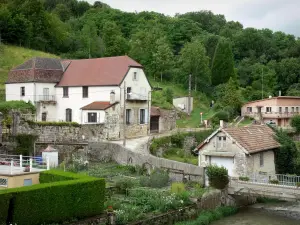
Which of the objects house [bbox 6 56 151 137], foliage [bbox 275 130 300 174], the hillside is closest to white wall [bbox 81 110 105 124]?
house [bbox 6 56 151 137]

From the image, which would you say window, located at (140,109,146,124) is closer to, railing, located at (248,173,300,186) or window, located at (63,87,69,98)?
window, located at (63,87,69,98)

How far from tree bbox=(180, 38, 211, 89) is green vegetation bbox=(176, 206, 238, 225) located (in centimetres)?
4180

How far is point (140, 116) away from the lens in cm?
4841

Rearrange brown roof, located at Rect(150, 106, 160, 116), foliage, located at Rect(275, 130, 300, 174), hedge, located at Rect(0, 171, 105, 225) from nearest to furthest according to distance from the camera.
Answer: hedge, located at Rect(0, 171, 105, 225) → foliage, located at Rect(275, 130, 300, 174) → brown roof, located at Rect(150, 106, 160, 116)

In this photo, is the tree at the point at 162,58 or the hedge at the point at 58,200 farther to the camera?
the tree at the point at 162,58

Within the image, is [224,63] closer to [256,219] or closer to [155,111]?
[155,111]

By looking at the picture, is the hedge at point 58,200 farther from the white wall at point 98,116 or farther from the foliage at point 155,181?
the white wall at point 98,116

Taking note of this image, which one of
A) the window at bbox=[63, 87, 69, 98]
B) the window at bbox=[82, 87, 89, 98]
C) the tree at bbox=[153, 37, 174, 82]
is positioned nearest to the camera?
the window at bbox=[82, 87, 89, 98]

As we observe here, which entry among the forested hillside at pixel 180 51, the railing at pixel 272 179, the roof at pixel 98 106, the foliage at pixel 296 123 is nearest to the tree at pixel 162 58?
the forested hillside at pixel 180 51

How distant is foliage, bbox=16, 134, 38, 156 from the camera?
3906cm

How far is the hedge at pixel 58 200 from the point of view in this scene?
20078 millimetres

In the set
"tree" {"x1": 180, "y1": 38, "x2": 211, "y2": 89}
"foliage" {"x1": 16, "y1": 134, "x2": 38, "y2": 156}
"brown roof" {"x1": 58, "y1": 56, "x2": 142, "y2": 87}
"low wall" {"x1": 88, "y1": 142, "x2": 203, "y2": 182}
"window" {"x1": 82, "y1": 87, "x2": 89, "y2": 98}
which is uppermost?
"tree" {"x1": 180, "y1": 38, "x2": 211, "y2": 89}

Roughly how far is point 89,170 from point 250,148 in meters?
12.4

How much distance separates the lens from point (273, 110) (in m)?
59.5
